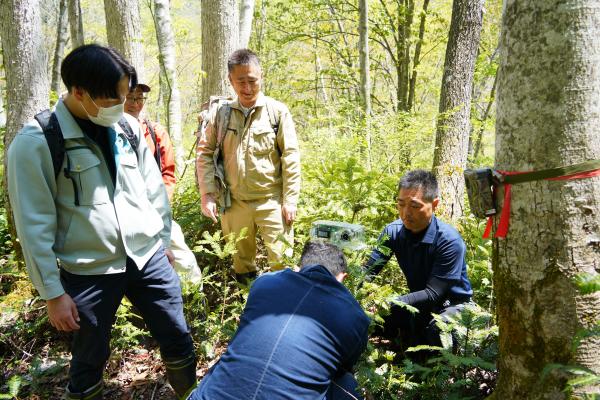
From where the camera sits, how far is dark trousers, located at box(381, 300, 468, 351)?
11.3 ft

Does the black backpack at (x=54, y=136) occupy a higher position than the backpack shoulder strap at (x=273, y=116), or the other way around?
the backpack shoulder strap at (x=273, y=116)

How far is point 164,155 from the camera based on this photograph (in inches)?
167

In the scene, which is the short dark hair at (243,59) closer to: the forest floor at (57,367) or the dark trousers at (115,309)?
the dark trousers at (115,309)

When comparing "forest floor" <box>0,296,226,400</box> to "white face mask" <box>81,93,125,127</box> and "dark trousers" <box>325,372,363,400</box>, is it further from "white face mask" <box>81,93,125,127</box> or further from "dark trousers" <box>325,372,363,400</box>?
"white face mask" <box>81,93,125,127</box>

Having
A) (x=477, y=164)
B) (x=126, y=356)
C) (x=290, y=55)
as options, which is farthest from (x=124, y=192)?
(x=290, y=55)

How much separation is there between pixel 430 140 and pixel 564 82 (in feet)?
17.6

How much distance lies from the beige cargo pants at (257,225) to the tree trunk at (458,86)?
2994mm

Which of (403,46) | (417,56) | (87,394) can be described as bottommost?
(87,394)

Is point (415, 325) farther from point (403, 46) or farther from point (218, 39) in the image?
point (403, 46)

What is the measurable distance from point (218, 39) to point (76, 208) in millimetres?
4323

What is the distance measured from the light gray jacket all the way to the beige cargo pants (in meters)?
1.45

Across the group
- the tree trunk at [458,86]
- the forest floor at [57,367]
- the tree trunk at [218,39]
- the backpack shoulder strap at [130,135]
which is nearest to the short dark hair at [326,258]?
the backpack shoulder strap at [130,135]

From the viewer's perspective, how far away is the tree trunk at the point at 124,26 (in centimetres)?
591

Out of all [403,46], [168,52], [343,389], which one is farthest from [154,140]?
[403,46]
